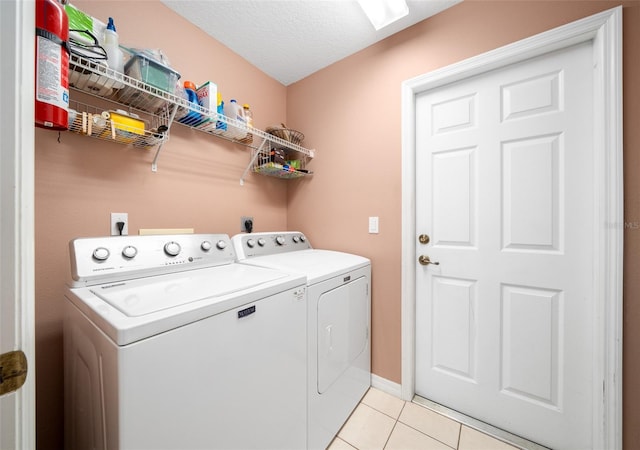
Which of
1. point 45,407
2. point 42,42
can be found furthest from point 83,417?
point 42,42

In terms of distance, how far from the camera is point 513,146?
1347mm

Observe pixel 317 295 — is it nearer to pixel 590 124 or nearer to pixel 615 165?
pixel 615 165

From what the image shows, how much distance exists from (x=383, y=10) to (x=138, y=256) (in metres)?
1.88

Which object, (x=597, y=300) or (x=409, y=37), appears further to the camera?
(x=409, y=37)

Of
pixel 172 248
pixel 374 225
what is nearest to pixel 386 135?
pixel 374 225

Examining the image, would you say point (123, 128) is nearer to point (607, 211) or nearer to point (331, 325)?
point (331, 325)

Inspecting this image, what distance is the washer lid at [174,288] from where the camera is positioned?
0.73 meters

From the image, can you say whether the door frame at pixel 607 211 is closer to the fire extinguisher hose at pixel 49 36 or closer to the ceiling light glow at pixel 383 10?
the ceiling light glow at pixel 383 10

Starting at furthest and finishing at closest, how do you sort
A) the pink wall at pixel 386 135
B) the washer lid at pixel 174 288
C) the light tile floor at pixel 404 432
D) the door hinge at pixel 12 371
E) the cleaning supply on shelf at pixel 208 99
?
1. the cleaning supply on shelf at pixel 208 99
2. the light tile floor at pixel 404 432
3. the pink wall at pixel 386 135
4. the washer lid at pixel 174 288
5. the door hinge at pixel 12 371

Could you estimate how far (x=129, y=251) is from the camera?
106 cm

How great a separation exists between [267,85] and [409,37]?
1.18m

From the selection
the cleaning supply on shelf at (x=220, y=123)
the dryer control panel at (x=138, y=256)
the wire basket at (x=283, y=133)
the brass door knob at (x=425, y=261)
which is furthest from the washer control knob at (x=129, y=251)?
the brass door knob at (x=425, y=261)

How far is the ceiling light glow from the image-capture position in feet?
4.46

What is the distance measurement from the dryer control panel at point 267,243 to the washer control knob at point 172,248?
0.36m
